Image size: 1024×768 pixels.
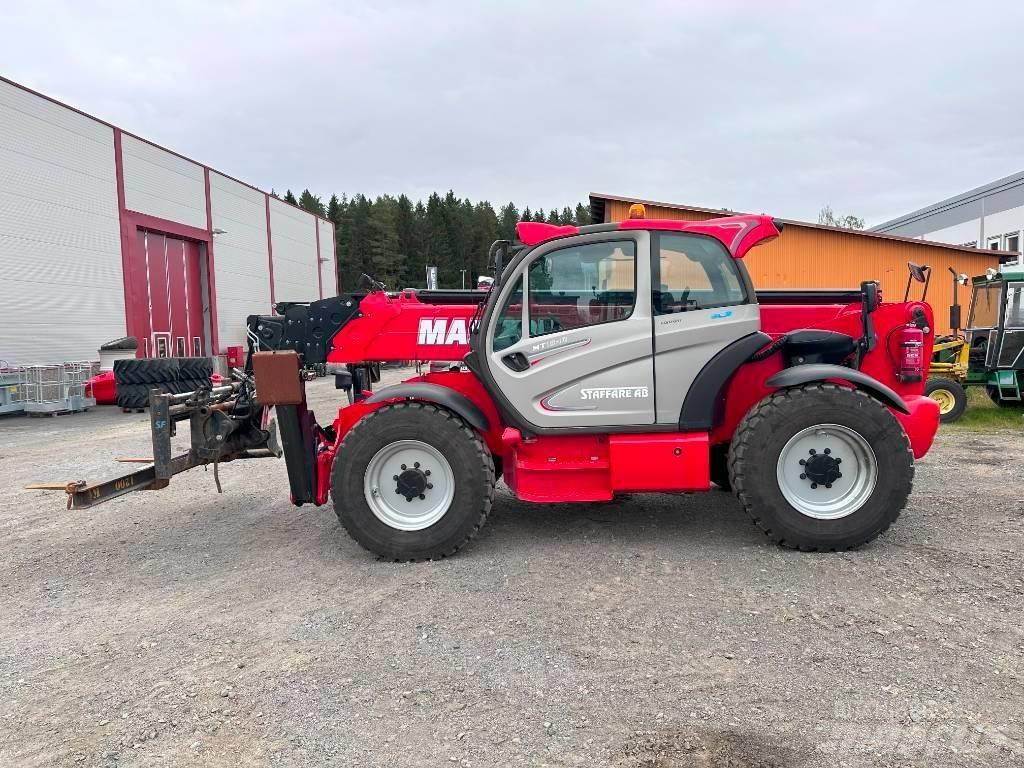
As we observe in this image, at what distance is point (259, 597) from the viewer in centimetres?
439

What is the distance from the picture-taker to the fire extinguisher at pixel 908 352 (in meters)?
5.47

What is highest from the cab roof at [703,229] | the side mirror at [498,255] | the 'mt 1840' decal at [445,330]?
the cab roof at [703,229]

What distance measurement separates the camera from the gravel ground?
282 cm

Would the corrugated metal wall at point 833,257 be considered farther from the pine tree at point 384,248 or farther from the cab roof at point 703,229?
the pine tree at point 384,248

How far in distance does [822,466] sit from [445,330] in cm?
291

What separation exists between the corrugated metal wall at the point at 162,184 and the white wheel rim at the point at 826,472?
77.5 ft

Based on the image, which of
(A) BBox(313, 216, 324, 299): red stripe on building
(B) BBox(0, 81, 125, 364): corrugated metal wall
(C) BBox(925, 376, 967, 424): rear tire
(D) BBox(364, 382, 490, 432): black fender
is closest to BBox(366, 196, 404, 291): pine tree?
(A) BBox(313, 216, 324, 299): red stripe on building

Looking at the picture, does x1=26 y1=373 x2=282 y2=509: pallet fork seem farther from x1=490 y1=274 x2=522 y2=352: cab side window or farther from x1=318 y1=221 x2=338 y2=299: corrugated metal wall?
x1=318 y1=221 x2=338 y2=299: corrugated metal wall

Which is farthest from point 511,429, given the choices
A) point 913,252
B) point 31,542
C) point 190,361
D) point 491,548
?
point 913,252

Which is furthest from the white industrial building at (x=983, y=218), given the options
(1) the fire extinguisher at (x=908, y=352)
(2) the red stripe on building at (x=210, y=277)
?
(2) the red stripe on building at (x=210, y=277)

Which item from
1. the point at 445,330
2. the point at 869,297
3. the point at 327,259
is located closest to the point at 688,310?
the point at 869,297

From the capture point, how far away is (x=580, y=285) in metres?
4.97

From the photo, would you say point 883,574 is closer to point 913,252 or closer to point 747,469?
point 747,469

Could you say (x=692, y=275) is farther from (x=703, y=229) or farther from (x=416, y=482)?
(x=416, y=482)
